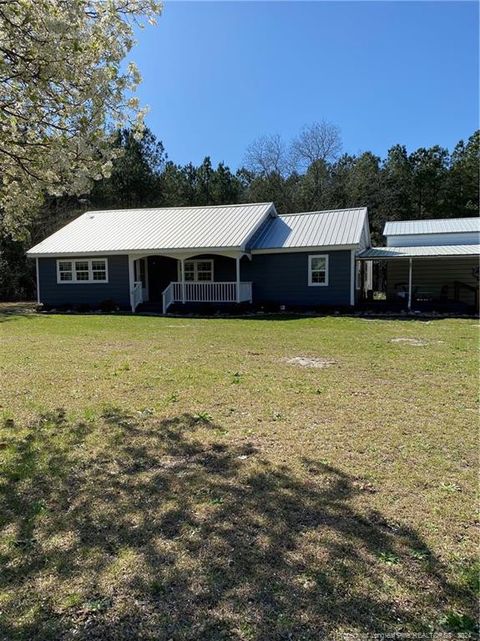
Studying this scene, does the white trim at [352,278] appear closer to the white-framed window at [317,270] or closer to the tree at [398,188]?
the white-framed window at [317,270]

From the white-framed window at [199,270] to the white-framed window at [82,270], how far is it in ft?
11.6

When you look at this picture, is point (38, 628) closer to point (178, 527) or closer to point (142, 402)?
point (178, 527)

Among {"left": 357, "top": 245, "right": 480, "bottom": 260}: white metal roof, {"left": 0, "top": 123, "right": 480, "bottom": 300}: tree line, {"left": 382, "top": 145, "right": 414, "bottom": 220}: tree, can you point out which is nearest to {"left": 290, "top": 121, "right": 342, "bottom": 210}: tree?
{"left": 0, "top": 123, "right": 480, "bottom": 300}: tree line

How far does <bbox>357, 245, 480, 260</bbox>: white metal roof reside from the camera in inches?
684

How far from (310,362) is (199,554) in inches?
226

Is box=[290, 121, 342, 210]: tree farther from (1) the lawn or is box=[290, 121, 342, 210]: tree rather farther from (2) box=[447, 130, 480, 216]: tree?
(1) the lawn

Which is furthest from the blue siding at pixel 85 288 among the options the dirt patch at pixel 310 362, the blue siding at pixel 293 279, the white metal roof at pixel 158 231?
the dirt patch at pixel 310 362

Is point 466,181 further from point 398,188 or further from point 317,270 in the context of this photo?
point 317,270

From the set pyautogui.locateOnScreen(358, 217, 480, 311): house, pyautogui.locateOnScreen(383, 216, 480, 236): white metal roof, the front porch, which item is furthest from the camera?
pyautogui.locateOnScreen(383, 216, 480, 236): white metal roof

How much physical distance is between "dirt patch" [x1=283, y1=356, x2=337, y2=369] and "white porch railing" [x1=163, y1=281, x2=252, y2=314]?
31.4ft

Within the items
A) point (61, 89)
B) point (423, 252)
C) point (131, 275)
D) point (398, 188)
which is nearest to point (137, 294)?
point (131, 275)

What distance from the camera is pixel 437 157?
37.8 m

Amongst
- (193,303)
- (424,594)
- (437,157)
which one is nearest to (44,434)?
Result: (424,594)

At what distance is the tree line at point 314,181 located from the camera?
34375 millimetres
